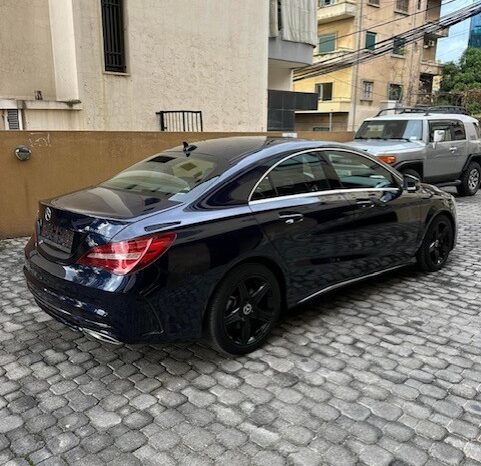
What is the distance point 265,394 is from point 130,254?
120cm

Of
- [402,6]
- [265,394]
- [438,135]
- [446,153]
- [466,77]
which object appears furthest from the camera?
[466,77]

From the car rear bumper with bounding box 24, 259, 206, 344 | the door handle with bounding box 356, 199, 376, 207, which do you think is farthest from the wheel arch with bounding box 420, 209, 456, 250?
the car rear bumper with bounding box 24, 259, 206, 344

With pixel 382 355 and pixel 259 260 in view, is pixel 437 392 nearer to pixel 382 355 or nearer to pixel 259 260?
pixel 382 355

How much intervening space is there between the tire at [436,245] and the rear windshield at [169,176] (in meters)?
2.68

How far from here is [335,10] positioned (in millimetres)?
30031

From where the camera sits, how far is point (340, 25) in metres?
31.0

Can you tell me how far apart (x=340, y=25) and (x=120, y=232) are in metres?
31.9

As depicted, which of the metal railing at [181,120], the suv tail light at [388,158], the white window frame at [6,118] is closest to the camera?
the white window frame at [6,118]

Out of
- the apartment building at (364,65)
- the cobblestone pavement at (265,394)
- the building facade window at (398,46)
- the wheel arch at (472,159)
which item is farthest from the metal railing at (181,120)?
the building facade window at (398,46)

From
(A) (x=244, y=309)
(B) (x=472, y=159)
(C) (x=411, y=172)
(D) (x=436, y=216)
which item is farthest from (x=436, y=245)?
(B) (x=472, y=159)

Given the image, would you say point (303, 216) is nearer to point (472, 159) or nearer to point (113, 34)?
point (113, 34)

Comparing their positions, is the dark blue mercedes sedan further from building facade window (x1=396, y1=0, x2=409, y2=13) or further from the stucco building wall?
building facade window (x1=396, y1=0, x2=409, y2=13)

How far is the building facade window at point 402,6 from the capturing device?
32.1 metres

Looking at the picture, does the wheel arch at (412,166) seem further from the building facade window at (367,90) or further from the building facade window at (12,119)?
the building facade window at (367,90)
